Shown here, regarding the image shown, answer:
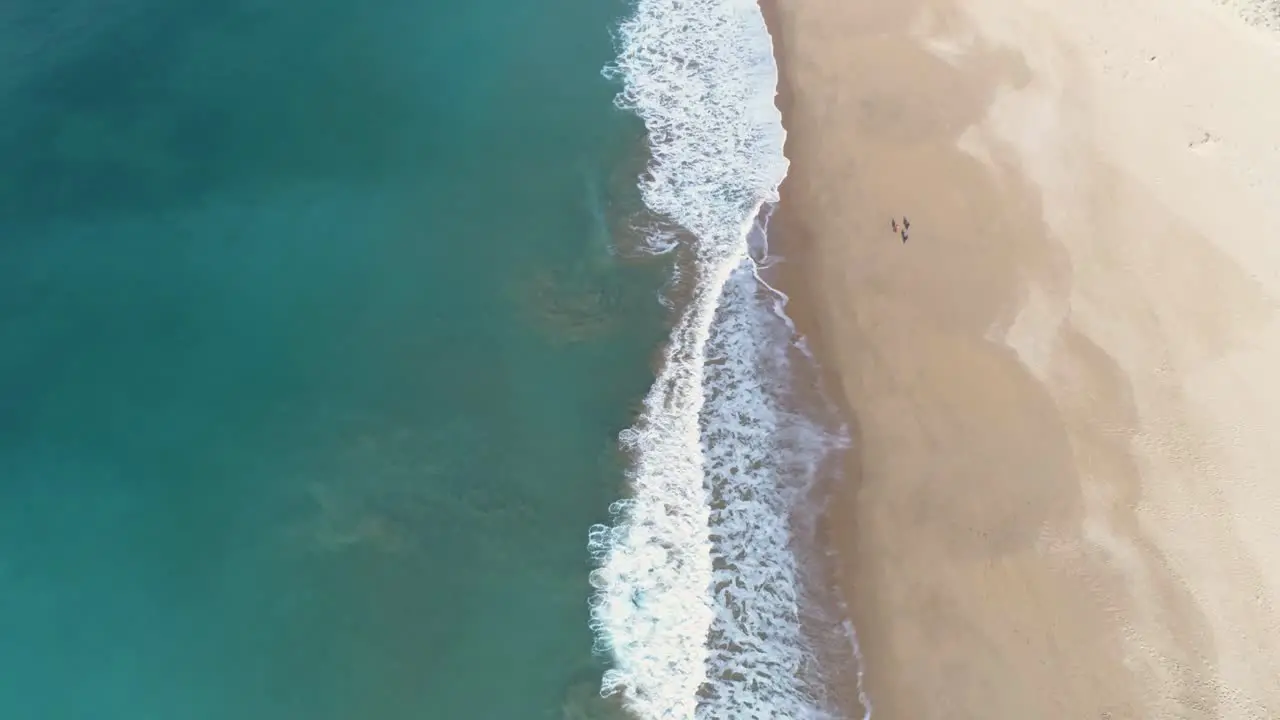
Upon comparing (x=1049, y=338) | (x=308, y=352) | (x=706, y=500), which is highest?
(x=308, y=352)

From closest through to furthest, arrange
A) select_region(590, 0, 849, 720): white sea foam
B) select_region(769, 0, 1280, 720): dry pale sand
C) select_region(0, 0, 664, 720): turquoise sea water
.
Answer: select_region(769, 0, 1280, 720): dry pale sand, select_region(590, 0, 849, 720): white sea foam, select_region(0, 0, 664, 720): turquoise sea water

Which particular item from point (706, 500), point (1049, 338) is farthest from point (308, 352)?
point (1049, 338)

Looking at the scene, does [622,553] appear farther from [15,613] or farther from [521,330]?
[15,613]

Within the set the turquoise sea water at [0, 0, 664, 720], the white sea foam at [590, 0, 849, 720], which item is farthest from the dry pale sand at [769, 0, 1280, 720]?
the turquoise sea water at [0, 0, 664, 720]

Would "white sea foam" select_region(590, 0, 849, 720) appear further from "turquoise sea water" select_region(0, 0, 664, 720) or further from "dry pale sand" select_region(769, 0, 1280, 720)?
"dry pale sand" select_region(769, 0, 1280, 720)

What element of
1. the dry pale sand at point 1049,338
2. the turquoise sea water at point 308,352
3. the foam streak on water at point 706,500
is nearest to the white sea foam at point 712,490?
the foam streak on water at point 706,500

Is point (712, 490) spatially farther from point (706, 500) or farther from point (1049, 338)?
point (1049, 338)
